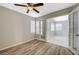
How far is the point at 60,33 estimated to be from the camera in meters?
5.74

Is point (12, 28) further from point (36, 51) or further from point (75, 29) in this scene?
point (75, 29)

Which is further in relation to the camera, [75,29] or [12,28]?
[12,28]

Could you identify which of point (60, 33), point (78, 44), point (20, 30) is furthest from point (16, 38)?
point (60, 33)

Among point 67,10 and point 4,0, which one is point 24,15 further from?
point 4,0

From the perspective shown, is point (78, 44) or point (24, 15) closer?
point (78, 44)

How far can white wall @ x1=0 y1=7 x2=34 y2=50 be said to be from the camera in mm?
2689

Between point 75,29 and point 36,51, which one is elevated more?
point 75,29

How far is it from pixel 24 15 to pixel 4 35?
164 cm

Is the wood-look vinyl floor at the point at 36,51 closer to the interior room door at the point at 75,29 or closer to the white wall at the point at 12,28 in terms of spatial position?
the interior room door at the point at 75,29

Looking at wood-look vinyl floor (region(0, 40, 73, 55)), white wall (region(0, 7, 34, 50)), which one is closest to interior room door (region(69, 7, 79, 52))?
wood-look vinyl floor (region(0, 40, 73, 55))

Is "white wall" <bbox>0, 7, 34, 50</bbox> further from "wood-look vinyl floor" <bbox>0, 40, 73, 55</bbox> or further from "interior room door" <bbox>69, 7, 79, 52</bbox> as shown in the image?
"interior room door" <bbox>69, 7, 79, 52</bbox>

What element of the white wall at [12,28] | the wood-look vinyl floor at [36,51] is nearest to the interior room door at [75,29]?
the wood-look vinyl floor at [36,51]

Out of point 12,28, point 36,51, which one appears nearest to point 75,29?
point 36,51

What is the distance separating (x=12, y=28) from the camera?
3121 mm
